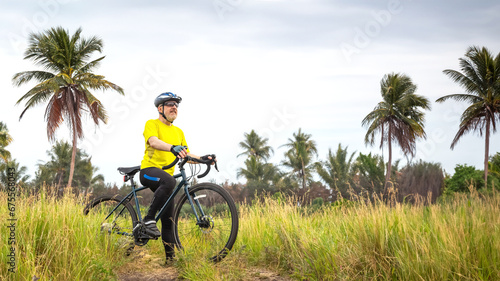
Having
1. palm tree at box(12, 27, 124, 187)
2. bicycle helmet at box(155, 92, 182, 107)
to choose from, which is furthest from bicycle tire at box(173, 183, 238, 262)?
palm tree at box(12, 27, 124, 187)

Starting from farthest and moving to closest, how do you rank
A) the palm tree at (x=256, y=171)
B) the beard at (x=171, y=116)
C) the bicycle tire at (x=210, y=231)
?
the palm tree at (x=256, y=171), the beard at (x=171, y=116), the bicycle tire at (x=210, y=231)

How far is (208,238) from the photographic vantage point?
5.39m

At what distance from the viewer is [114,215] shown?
636 cm

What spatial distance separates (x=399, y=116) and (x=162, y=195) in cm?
4584

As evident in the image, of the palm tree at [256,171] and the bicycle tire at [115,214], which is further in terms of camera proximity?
the palm tree at [256,171]

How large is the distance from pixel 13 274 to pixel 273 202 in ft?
12.5

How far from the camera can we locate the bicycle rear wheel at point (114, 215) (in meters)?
5.98

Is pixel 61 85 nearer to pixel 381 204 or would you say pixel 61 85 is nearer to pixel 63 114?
pixel 63 114

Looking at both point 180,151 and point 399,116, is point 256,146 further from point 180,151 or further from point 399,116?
A: point 180,151

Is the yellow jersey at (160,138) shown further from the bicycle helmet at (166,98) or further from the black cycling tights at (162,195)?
the bicycle helmet at (166,98)

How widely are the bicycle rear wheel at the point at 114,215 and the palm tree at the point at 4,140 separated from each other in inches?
1632

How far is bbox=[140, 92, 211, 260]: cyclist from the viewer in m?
5.47

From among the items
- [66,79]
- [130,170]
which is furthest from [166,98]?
[66,79]

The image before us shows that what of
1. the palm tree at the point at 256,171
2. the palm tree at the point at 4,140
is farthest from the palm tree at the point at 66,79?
the palm tree at the point at 256,171
